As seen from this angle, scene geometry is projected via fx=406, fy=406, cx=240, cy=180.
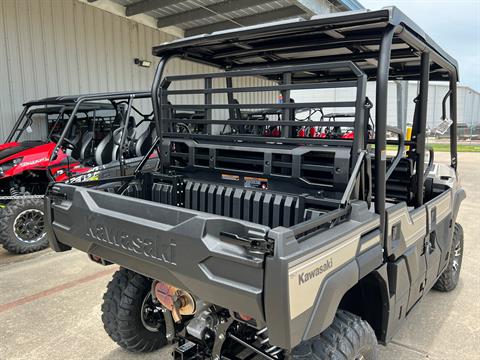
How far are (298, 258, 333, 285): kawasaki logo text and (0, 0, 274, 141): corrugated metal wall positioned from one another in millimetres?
6578

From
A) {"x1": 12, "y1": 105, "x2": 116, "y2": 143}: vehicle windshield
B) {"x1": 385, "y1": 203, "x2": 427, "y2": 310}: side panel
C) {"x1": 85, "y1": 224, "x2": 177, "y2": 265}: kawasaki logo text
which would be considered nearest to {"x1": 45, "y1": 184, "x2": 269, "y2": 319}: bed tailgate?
{"x1": 85, "y1": 224, "x2": 177, "y2": 265}: kawasaki logo text

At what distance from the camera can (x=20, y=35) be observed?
259 inches

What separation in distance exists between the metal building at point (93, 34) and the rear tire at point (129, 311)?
5.18 metres

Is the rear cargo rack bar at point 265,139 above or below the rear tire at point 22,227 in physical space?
above

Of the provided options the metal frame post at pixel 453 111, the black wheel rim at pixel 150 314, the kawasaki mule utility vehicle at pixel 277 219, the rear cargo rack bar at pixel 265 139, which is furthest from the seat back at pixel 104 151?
the metal frame post at pixel 453 111

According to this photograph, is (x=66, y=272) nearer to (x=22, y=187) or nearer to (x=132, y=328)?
(x=22, y=187)

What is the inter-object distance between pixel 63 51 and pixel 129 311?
20.2 feet

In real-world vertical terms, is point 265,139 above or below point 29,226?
above

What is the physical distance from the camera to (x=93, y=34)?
7703 millimetres

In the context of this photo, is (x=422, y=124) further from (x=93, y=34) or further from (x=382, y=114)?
(x=93, y=34)

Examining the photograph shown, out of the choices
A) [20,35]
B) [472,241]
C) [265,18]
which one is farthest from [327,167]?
[265,18]

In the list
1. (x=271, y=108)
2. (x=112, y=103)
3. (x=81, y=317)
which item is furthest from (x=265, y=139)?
(x=112, y=103)

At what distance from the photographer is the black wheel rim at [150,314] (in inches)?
104

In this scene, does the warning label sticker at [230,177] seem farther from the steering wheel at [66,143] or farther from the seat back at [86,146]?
the seat back at [86,146]
